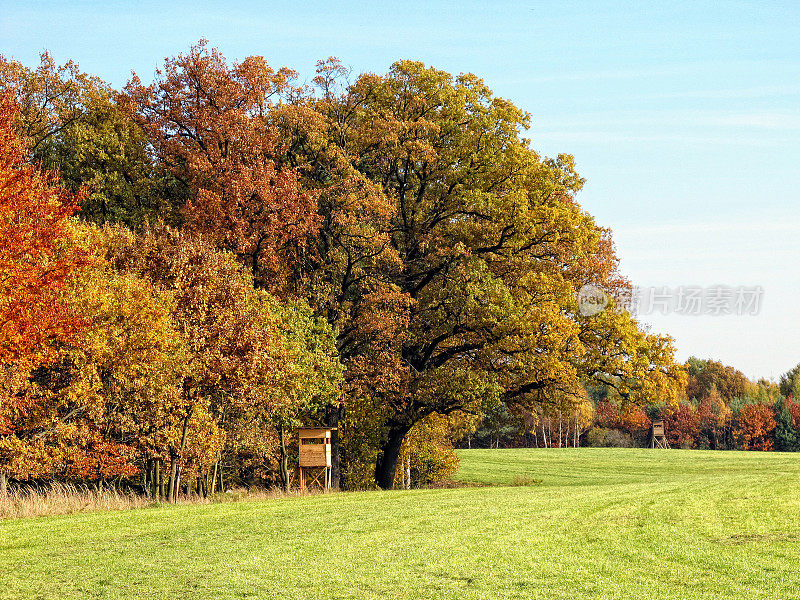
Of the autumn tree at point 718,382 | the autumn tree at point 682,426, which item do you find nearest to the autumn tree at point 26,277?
the autumn tree at point 682,426

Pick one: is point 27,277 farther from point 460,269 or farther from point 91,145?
point 460,269

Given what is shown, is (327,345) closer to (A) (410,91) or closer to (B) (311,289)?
(B) (311,289)

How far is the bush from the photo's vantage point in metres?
105

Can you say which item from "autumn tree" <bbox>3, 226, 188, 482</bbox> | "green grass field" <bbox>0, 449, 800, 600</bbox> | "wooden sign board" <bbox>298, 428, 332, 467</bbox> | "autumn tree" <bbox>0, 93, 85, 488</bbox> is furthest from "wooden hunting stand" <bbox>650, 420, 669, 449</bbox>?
"autumn tree" <bbox>0, 93, 85, 488</bbox>

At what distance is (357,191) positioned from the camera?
3158 cm

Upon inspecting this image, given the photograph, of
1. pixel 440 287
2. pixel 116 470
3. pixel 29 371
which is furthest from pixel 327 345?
pixel 29 371

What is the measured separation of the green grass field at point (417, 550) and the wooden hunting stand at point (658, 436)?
275 ft

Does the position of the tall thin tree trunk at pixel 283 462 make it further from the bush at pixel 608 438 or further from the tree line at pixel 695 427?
the bush at pixel 608 438

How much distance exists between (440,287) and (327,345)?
241 inches

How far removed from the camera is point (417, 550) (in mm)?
12992

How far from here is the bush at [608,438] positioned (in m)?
105

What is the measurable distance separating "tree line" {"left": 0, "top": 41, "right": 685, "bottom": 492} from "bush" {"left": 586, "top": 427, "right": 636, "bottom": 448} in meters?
72.2

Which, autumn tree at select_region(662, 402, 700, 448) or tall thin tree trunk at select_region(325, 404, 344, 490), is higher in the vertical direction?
tall thin tree trunk at select_region(325, 404, 344, 490)

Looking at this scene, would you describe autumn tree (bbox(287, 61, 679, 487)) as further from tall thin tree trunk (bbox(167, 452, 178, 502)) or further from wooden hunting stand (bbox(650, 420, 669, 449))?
wooden hunting stand (bbox(650, 420, 669, 449))
